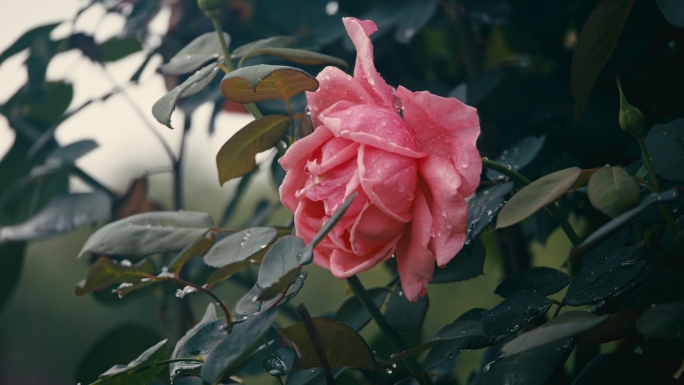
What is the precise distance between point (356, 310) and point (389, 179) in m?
0.26

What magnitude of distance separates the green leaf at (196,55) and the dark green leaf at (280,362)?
30 centimetres

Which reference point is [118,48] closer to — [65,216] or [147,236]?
[65,216]

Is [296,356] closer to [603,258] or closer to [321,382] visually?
[321,382]

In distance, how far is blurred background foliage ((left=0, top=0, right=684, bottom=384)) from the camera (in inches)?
27.5

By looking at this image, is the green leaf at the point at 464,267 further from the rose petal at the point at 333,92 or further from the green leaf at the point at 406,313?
the rose petal at the point at 333,92

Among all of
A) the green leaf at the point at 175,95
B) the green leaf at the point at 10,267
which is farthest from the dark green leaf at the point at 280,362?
the green leaf at the point at 10,267

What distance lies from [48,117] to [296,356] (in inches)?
34.0

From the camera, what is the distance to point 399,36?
76 cm

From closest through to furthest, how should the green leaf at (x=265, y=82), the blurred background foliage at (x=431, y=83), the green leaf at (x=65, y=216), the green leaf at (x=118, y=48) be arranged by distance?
the green leaf at (x=265, y=82), the blurred background foliage at (x=431, y=83), the green leaf at (x=65, y=216), the green leaf at (x=118, y=48)

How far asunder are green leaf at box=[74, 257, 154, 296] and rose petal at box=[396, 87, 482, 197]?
0.85 ft

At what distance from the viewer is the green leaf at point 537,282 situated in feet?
1.70

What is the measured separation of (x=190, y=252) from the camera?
1.63 ft

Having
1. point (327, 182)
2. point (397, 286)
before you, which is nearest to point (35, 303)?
point (397, 286)

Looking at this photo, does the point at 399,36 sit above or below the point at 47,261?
above
